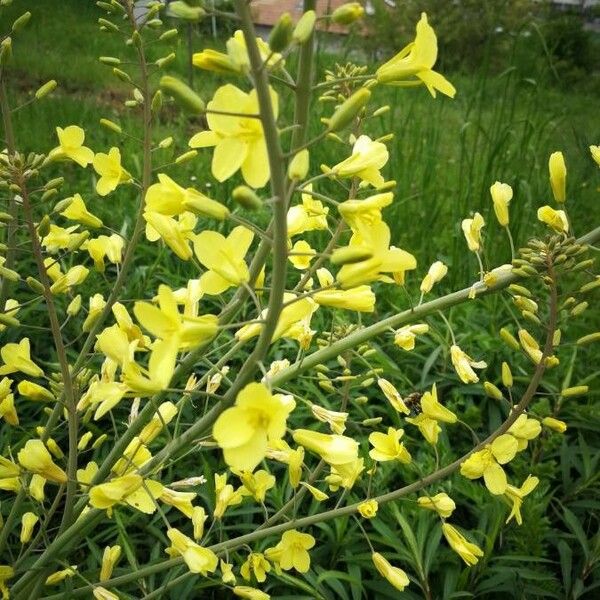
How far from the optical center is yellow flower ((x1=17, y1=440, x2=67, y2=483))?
1318 mm

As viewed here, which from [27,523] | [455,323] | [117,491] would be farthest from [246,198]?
[455,323]

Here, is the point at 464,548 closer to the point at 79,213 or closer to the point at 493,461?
the point at 493,461

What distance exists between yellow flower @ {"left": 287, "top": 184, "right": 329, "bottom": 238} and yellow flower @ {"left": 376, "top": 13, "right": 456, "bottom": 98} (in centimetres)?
23

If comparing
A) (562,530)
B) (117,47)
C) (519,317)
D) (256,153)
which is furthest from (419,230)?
(117,47)

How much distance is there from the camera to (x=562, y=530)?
236 cm

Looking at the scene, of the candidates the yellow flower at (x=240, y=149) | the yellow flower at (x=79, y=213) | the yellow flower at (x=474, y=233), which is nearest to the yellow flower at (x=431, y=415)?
the yellow flower at (x=474, y=233)

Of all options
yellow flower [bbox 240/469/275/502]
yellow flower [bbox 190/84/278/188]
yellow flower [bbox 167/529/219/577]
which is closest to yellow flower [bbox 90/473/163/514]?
yellow flower [bbox 167/529/219/577]

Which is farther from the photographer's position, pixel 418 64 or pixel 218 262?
pixel 418 64

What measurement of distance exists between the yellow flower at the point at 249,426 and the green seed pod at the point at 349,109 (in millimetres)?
368

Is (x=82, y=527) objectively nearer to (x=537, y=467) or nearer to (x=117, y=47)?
(x=537, y=467)

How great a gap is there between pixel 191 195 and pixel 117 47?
7550mm

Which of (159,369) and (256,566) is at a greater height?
(159,369)

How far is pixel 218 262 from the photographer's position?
3.37 ft

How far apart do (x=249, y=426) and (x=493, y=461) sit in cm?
72
